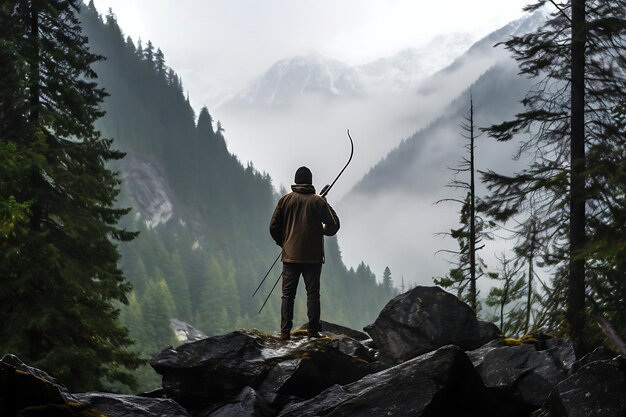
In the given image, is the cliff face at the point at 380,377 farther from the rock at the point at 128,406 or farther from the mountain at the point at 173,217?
the mountain at the point at 173,217

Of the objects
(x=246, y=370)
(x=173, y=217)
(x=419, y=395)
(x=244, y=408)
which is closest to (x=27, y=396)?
(x=244, y=408)

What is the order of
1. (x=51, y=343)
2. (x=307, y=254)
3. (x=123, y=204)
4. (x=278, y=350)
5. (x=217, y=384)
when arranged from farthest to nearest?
(x=123, y=204), (x=51, y=343), (x=307, y=254), (x=278, y=350), (x=217, y=384)

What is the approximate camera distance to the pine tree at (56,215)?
42.2 feet

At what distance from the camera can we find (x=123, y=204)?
477 ft

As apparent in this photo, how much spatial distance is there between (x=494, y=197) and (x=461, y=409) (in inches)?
373

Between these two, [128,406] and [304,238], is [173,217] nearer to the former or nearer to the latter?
[304,238]

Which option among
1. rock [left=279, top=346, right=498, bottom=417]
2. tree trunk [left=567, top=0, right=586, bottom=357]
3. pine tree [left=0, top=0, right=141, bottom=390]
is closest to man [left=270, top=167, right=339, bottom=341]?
rock [left=279, top=346, right=498, bottom=417]

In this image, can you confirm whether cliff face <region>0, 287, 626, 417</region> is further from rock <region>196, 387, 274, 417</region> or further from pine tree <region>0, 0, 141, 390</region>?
pine tree <region>0, 0, 141, 390</region>

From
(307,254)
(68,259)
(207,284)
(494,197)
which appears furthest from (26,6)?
(207,284)

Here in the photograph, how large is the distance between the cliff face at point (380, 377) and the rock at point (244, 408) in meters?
0.02

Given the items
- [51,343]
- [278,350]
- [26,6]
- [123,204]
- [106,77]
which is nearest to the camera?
[278,350]

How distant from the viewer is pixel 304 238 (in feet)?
32.6

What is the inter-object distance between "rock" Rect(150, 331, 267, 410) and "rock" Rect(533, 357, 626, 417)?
13.6 feet

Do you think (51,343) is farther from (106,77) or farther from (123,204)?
(106,77)
